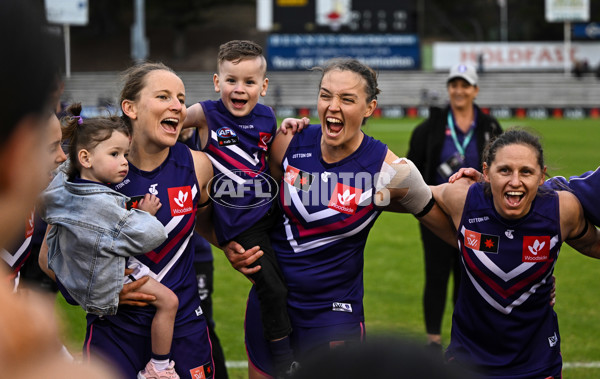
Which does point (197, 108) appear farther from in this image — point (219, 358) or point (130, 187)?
point (219, 358)

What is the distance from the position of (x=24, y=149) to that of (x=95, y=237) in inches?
93.9

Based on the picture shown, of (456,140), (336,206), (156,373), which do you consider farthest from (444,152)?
(156,373)

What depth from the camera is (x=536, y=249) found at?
3.84 m

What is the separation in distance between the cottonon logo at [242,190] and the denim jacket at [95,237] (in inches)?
27.5

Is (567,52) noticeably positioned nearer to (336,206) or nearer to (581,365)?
(581,365)

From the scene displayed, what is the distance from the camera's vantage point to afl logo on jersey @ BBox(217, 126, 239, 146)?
436 centimetres

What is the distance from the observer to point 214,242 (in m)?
4.48

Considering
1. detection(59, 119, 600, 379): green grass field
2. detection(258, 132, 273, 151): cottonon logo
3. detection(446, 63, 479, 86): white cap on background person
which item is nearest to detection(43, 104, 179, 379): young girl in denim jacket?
detection(59, 119, 600, 379): green grass field

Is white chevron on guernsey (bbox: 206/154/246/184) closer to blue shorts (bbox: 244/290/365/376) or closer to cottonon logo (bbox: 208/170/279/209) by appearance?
cottonon logo (bbox: 208/170/279/209)

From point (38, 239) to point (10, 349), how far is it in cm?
462

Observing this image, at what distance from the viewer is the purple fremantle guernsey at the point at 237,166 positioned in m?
4.25

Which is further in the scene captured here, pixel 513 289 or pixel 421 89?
pixel 421 89

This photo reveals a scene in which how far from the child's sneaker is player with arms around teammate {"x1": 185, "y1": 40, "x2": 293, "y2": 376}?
0.62 m

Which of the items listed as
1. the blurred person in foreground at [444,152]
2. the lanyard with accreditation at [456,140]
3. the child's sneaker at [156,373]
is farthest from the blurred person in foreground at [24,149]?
the lanyard with accreditation at [456,140]
